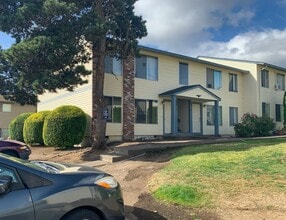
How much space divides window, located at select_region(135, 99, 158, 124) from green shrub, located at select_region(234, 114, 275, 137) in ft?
21.4

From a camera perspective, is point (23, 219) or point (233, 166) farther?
point (233, 166)

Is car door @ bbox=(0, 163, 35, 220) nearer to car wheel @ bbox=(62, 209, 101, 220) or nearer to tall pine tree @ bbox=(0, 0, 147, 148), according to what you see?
car wheel @ bbox=(62, 209, 101, 220)

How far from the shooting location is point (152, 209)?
7859 mm

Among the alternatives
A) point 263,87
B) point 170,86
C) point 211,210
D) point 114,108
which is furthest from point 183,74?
point 211,210

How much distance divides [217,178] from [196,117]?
17425mm

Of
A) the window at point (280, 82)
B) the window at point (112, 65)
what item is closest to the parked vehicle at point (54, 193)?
the window at point (112, 65)

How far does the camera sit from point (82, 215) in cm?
484

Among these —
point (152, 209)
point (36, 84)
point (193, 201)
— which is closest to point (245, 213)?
point (193, 201)

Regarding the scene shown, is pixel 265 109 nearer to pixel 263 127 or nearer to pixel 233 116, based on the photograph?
pixel 233 116

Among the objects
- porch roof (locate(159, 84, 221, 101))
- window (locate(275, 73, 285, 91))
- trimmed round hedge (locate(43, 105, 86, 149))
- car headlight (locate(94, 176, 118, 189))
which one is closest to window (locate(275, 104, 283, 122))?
window (locate(275, 73, 285, 91))

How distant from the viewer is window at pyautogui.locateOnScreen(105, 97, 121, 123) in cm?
2096

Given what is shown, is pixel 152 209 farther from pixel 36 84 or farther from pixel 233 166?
pixel 36 84

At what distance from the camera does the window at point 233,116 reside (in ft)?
96.3

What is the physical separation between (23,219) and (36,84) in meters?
11.0
